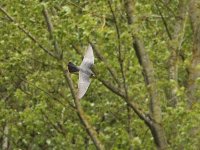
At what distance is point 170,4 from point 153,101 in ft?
15.4

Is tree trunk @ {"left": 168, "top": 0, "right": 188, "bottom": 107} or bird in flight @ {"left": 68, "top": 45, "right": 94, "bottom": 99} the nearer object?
bird in flight @ {"left": 68, "top": 45, "right": 94, "bottom": 99}

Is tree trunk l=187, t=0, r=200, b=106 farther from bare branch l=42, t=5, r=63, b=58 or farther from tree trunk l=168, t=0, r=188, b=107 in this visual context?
bare branch l=42, t=5, r=63, b=58

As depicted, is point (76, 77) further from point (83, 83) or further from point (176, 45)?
point (83, 83)

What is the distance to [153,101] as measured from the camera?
1457cm

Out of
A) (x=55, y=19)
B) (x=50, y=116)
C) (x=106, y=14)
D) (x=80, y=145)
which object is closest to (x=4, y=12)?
(x=55, y=19)

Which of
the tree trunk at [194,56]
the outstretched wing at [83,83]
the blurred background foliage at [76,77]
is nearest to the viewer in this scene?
the outstretched wing at [83,83]

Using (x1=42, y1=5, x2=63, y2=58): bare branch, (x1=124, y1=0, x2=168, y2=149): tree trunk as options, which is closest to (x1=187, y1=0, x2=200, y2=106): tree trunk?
(x1=124, y1=0, x2=168, y2=149): tree trunk

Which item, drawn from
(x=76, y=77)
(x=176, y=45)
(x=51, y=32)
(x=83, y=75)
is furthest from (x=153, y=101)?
(x=83, y=75)

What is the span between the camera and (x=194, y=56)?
50.2 feet

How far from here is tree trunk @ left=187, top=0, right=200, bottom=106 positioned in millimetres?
15039

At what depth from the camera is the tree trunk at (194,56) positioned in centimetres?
1504

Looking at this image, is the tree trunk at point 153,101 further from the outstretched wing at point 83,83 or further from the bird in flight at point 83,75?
the outstretched wing at point 83,83

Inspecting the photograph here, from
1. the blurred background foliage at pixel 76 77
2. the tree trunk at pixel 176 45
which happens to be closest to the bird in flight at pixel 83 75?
the blurred background foliage at pixel 76 77

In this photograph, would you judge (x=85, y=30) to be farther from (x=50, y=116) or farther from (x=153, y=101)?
(x=50, y=116)
